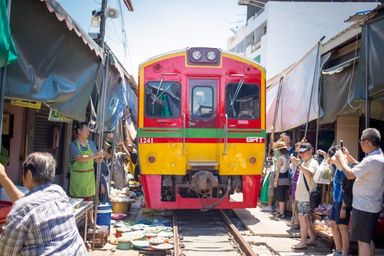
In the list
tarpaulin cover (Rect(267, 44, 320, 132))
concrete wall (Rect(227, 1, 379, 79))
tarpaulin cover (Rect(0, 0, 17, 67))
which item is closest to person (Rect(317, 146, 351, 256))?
tarpaulin cover (Rect(267, 44, 320, 132))

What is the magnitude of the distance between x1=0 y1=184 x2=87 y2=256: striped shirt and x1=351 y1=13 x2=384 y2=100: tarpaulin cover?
4.36 m

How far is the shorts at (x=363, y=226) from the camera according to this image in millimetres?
5176

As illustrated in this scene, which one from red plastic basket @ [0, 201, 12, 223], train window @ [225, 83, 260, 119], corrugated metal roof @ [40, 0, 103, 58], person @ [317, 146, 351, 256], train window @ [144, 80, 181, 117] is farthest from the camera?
train window @ [225, 83, 260, 119]

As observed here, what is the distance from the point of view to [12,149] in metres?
7.07

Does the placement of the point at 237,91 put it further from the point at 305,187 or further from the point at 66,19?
the point at 66,19

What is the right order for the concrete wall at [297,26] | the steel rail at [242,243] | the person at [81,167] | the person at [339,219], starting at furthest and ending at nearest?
the concrete wall at [297,26]
the person at [81,167]
the steel rail at [242,243]
the person at [339,219]

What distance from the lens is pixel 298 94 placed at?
10.1 metres

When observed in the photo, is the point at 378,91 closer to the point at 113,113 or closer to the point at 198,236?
the point at 198,236

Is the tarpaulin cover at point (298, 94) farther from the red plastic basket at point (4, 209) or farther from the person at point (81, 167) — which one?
the red plastic basket at point (4, 209)

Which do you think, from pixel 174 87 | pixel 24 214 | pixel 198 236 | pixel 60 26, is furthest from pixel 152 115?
pixel 24 214

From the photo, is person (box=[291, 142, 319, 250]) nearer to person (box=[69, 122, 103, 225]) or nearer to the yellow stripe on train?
the yellow stripe on train

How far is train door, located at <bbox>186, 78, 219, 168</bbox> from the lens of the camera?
8.66m

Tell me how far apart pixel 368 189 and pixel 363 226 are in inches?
16.9

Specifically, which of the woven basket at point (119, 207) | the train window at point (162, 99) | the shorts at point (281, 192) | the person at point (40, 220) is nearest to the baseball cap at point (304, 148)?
the shorts at point (281, 192)
